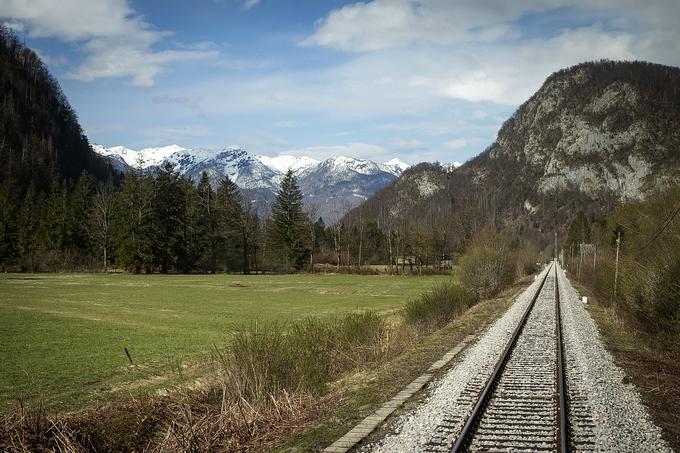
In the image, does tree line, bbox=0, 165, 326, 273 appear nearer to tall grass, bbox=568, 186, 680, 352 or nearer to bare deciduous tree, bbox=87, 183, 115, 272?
bare deciduous tree, bbox=87, 183, 115, 272

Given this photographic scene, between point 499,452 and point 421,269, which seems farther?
point 421,269

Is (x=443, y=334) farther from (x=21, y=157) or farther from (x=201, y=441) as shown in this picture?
(x=21, y=157)

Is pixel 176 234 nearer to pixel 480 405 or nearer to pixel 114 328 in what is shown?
pixel 114 328

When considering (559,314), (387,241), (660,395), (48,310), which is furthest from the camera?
(387,241)

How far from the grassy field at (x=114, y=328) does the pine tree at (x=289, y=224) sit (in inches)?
1658

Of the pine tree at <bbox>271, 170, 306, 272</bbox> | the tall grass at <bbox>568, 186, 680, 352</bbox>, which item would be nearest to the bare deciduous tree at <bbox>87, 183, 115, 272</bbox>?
the pine tree at <bbox>271, 170, 306, 272</bbox>

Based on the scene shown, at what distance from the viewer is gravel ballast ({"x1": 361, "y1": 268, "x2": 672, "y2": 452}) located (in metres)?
8.28

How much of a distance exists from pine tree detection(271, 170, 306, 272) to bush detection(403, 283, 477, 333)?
6812cm

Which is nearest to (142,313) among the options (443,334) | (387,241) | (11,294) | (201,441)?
(11,294)

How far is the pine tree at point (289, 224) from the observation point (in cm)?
9906

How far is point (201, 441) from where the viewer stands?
29.3 feet

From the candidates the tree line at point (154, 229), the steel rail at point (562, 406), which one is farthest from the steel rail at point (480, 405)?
the tree line at point (154, 229)

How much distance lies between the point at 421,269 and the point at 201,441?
93105 millimetres

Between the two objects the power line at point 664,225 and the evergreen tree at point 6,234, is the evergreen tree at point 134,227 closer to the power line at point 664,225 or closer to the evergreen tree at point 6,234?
the evergreen tree at point 6,234
